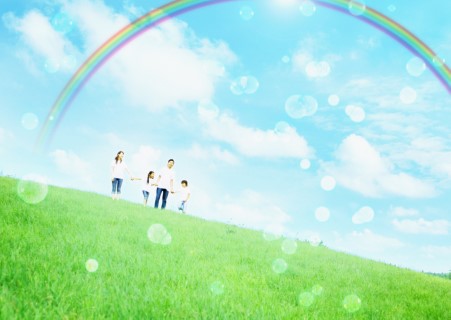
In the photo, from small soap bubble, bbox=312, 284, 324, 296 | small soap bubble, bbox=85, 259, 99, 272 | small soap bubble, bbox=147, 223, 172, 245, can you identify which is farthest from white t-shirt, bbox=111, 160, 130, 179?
small soap bubble, bbox=312, 284, 324, 296

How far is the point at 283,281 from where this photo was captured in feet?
25.9

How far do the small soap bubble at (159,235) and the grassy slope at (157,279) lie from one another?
7.8 inches

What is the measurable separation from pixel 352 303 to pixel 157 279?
138 inches

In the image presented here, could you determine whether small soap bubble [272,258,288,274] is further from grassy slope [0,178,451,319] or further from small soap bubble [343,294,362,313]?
small soap bubble [343,294,362,313]

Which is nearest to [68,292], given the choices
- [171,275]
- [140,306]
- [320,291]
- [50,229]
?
[140,306]

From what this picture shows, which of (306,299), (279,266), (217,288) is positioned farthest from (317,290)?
(217,288)

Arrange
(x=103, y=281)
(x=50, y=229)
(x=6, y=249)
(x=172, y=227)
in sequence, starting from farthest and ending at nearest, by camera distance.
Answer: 1. (x=172, y=227)
2. (x=50, y=229)
3. (x=6, y=249)
4. (x=103, y=281)

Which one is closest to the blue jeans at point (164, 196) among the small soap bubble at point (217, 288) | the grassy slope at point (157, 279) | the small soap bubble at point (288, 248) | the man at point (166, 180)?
the man at point (166, 180)

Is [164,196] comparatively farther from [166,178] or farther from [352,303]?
[352,303]

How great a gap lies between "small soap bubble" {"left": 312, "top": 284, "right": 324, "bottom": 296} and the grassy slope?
100 millimetres

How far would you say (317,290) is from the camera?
7.71 metres

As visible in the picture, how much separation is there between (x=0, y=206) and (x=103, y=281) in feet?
18.2

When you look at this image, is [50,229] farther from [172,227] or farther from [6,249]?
[172,227]

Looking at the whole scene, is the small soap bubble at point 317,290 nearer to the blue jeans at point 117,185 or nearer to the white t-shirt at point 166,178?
the white t-shirt at point 166,178
